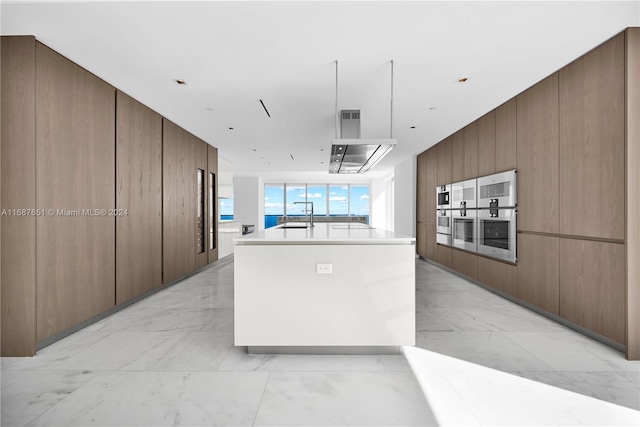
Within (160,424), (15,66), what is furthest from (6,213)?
(160,424)

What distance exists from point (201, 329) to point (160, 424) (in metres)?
1.34

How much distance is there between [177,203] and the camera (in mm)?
4844

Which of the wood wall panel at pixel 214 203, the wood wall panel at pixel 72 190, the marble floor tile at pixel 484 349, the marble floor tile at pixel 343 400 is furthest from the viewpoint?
the wood wall panel at pixel 214 203

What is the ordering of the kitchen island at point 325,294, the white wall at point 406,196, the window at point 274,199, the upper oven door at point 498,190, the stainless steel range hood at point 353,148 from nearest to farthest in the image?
the kitchen island at point 325,294 < the stainless steel range hood at point 353,148 < the upper oven door at point 498,190 < the white wall at point 406,196 < the window at point 274,199

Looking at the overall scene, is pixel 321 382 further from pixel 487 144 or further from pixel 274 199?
pixel 274 199

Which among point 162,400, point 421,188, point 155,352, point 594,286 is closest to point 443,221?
point 421,188

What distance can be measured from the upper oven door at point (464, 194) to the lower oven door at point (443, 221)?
297 millimetres

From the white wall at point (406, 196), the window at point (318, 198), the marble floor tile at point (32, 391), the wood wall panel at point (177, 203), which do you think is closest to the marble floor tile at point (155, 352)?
the marble floor tile at point (32, 391)

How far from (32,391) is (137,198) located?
2.31 m

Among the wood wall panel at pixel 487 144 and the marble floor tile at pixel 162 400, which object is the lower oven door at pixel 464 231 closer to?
the wood wall panel at pixel 487 144

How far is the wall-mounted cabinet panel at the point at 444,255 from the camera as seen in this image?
548 centimetres

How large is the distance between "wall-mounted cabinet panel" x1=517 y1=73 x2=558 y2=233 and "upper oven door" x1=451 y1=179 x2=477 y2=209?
1.02 m

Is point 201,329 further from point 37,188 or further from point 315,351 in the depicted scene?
point 37,188

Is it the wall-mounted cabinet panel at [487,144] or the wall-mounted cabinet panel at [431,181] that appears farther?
the wall-mounted cabinet panel at [431,181]
